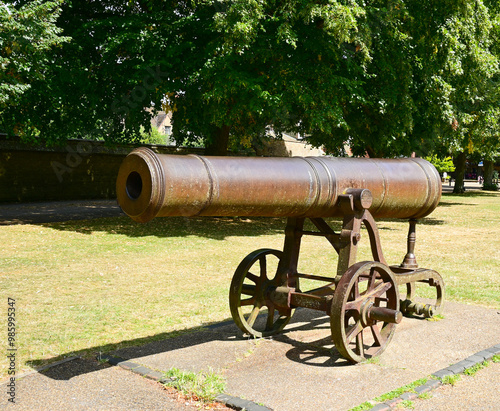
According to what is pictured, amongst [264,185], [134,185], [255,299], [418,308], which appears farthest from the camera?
[418,308]

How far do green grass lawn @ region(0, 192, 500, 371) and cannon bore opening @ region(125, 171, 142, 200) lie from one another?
1.96 meters

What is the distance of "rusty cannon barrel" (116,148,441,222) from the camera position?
3846 mm

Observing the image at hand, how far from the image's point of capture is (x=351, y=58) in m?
15.6

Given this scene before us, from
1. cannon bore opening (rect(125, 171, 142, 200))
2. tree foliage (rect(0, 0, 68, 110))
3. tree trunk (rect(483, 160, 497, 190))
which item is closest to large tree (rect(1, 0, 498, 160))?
tree foliage (rect(0, 0, 68, 110))

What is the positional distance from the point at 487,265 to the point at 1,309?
825 centimetres

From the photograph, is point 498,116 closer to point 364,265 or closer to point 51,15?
point 51,15

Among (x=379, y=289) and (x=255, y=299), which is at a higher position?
(x=379, y=289)

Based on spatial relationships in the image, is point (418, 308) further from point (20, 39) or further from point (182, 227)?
point (182, 227)

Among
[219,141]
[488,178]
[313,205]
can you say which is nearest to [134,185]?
[313,205]

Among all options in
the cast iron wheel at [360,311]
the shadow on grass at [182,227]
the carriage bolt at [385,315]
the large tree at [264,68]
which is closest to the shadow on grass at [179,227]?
the shadow on grass at [182,227]

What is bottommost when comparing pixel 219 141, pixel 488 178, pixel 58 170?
pixel 58 170

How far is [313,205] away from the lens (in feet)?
16.2

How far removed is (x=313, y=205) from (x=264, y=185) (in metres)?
0.62

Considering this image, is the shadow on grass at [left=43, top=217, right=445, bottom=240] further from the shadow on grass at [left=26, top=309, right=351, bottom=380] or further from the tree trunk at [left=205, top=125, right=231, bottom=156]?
the shadow on grass at [left=26, top=309, right=351, bottom=380]
